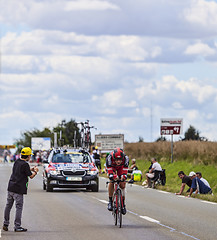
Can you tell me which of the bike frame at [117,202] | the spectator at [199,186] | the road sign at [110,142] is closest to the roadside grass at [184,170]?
the spectator at [199,186]

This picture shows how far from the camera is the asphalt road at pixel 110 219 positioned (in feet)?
42.3

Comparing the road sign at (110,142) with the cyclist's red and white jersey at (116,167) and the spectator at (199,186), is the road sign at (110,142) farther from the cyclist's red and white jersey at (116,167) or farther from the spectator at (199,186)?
the cyclist's red and white jersey at (116,167)

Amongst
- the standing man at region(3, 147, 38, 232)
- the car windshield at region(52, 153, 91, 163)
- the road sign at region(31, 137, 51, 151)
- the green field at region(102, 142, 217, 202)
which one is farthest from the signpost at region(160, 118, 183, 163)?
the road sign at region(31, 137, 51, 151)

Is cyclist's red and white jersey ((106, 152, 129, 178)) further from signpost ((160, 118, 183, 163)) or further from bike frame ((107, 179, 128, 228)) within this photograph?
signpost ((160, 118, 183, 163))

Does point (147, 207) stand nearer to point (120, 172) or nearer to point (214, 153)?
point (120, 172)

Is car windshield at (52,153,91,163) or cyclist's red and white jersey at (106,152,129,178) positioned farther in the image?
car windshield at (52,153,91,163)

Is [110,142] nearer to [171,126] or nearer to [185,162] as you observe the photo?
[185,162]

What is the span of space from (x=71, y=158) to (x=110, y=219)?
11.4 m

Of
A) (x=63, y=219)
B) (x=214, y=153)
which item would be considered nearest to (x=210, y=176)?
(x=214, y=153)

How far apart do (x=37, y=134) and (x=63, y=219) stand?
503ft

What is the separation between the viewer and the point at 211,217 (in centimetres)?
1669

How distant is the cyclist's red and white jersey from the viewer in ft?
48.4

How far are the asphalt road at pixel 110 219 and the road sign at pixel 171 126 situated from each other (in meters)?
13.9

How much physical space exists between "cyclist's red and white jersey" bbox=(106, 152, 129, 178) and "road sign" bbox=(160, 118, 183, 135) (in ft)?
75.5
